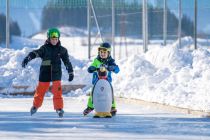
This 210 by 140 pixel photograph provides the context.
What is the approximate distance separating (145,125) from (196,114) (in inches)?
70.2

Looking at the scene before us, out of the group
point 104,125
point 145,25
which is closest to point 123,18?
point 145,25

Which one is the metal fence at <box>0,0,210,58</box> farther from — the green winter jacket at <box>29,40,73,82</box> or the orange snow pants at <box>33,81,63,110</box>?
the orange snow pants at <box>33,81,63,110</box>

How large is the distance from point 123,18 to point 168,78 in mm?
7949

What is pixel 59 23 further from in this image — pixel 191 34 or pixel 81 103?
pixel 81 103

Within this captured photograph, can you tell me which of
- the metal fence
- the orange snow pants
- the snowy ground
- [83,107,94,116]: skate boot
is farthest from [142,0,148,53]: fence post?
the orange snow pants

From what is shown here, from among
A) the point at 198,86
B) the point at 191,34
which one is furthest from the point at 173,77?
the point at 191,34

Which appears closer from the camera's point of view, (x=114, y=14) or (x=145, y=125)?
(x=145, y=125)

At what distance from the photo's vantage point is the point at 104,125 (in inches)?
437

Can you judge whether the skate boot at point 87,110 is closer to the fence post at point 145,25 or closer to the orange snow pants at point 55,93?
the orange snow pants at point 55,93

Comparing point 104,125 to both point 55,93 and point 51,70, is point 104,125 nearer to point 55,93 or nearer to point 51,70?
point 55,93

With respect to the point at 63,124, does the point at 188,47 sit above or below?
above

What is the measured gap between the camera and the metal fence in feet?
81.4

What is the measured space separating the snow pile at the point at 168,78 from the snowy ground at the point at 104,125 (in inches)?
21.2

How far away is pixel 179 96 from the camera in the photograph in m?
14.5
